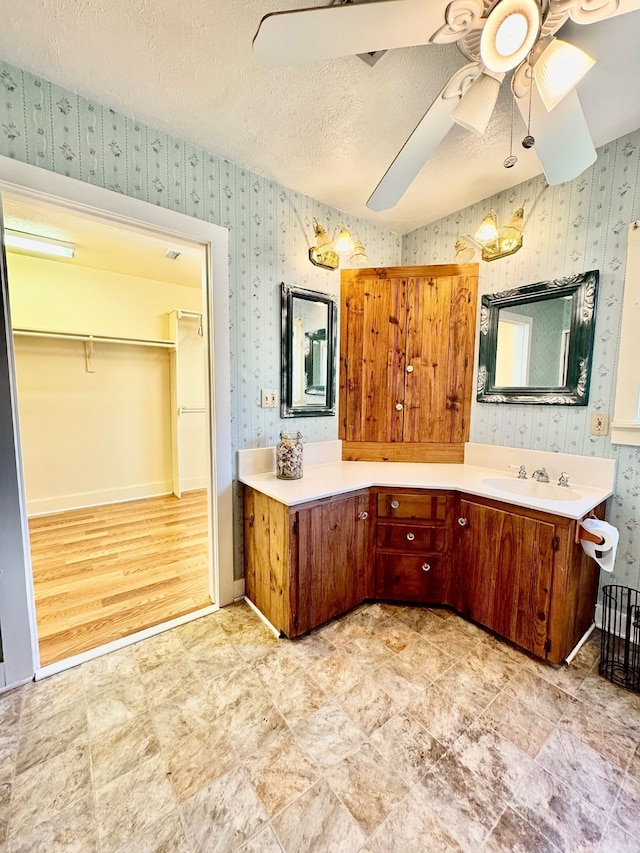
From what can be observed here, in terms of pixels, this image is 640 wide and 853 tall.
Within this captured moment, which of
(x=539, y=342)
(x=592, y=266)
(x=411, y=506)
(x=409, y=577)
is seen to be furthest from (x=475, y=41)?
(x=409, y=577)

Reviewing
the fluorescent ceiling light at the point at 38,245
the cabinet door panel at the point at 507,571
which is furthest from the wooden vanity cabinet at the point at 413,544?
A: the fluorescent ceiling light at the point at 38,245

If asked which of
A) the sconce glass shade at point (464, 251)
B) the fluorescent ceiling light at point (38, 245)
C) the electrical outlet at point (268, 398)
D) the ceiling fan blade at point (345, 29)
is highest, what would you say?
the fluorescent ceiling light at point (38, 245)

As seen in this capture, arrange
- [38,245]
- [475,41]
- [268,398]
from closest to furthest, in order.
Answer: [475,41], [268,398], [38,245]

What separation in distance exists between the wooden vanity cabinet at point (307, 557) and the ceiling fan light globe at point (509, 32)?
170cm

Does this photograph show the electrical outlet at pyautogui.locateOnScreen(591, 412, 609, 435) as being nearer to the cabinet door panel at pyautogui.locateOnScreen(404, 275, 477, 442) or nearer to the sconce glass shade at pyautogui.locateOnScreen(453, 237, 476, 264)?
the cabinet door panel at pyautogui.locateOnScreen(404, 275, 477, 442)

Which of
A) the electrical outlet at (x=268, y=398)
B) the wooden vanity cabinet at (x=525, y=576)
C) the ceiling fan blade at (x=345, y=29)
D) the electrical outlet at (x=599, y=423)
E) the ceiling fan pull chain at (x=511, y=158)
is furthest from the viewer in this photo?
the electrical outlet at (x=268, y=398)

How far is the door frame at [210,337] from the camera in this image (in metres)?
1.44

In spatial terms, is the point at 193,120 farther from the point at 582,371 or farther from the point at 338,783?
the point at 338,783

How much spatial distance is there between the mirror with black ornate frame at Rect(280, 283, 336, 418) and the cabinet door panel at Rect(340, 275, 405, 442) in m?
0.11

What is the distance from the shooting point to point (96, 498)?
3.73 metres

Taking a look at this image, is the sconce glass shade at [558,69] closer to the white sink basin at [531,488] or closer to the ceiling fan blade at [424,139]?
the ceiling fan blade at [424,139]

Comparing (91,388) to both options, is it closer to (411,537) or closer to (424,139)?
(411,537)

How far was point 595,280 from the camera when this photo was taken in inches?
71.6

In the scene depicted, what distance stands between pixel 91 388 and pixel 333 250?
3029 millimetres
